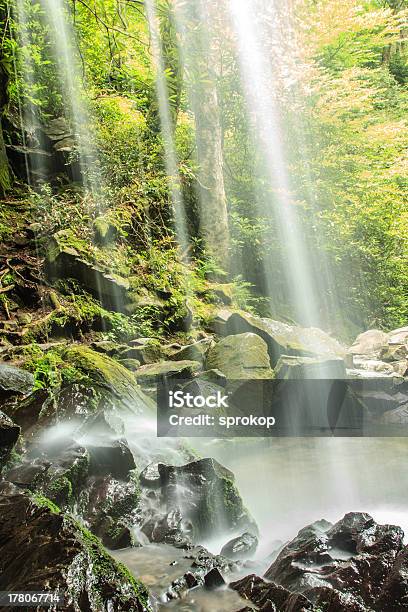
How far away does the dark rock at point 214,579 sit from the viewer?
2545mm

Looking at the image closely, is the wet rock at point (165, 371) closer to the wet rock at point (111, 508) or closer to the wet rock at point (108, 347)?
the wet rock at point (108, 347)

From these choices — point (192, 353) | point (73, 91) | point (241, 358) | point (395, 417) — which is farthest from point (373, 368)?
point (73, 91)

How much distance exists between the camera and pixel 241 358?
629cm

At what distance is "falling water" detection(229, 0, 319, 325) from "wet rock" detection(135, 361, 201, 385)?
15.0ft

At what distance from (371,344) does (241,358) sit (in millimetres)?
3872

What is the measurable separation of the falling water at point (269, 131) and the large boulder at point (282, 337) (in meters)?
2.97

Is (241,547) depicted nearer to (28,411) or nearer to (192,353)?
(28,411)

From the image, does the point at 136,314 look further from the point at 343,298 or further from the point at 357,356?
the point at 343,298

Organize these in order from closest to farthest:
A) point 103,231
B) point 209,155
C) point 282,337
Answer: point 282,337
point 103,231
point 209,155

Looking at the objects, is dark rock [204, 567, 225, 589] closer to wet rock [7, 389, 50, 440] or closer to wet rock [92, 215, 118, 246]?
wet rock [7, 389, 50, 440]

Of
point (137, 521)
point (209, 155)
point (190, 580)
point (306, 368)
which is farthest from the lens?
point (209, 155)

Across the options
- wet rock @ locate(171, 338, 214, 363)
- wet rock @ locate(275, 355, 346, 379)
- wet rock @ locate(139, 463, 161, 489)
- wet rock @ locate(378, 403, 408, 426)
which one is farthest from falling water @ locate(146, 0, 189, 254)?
wet rock @ locate(139, 463, 161, 489)

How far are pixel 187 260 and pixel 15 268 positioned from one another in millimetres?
3490

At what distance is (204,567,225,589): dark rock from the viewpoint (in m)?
2.54
